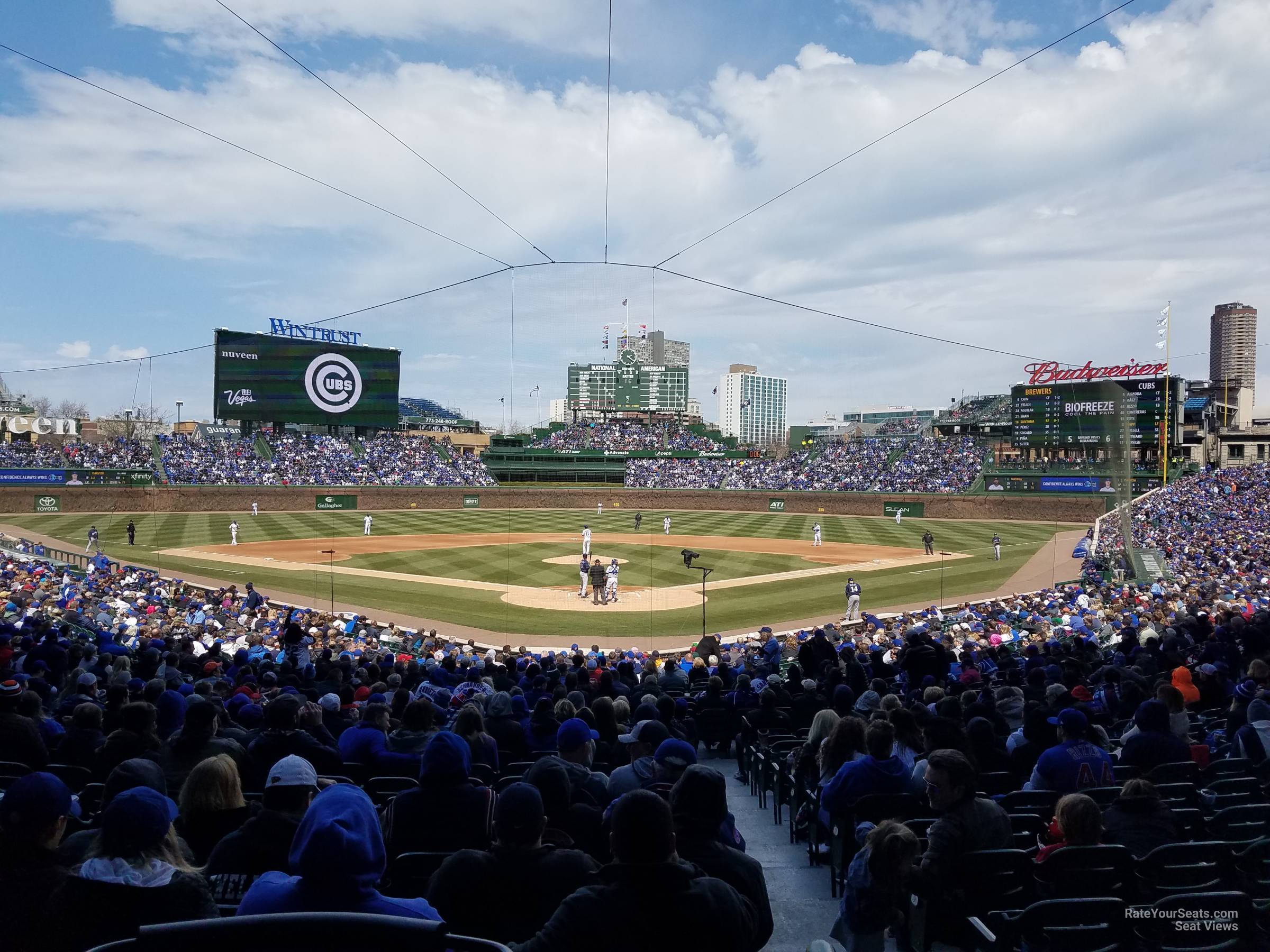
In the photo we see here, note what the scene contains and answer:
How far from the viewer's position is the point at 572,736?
6227mm

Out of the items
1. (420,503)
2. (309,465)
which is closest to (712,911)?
(420,503)

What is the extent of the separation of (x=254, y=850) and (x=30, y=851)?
0.97 m

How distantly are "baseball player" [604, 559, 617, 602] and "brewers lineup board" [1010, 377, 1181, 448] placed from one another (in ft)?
143

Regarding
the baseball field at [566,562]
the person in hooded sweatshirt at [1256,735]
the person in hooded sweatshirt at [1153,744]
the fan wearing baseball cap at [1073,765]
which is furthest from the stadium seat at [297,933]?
the baseball field at [566,562]

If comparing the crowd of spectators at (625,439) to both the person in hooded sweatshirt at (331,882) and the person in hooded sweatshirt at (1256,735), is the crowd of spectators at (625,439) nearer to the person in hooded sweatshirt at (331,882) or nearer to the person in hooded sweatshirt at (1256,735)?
the person in hooded sweatshirt at (1256,735)

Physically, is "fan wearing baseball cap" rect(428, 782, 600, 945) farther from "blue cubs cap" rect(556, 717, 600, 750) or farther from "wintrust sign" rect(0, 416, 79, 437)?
"wintrust sign" rect(0, 416, 79, 437)

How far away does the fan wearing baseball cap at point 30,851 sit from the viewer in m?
2.93

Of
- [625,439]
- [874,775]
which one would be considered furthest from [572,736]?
[625,439]

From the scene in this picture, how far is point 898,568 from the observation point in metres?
37.0

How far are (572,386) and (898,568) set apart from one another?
488ft

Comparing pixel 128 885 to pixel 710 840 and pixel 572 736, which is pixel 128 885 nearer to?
pixel 710 840

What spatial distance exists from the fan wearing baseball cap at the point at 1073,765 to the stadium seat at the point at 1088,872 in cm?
162

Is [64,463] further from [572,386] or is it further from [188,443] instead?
[572,386]
